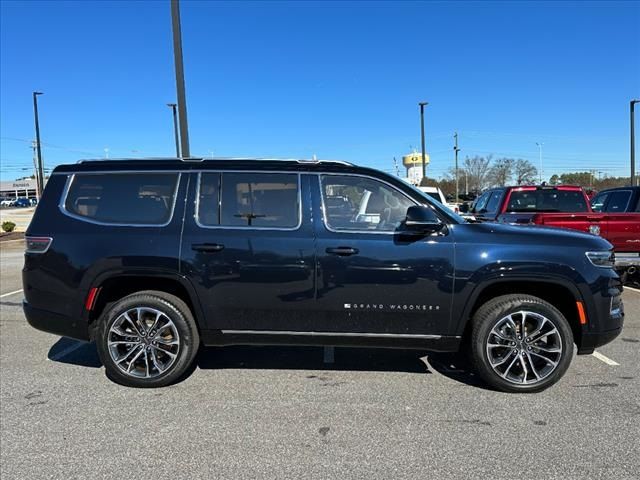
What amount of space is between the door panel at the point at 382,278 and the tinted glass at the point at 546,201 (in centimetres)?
539

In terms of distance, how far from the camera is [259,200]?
4.22 metres

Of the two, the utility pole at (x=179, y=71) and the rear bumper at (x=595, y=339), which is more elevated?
the utility pole at (x=179, y=71)

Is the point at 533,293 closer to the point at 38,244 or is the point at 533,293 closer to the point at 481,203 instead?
the point at 38,244

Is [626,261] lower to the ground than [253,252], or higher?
lower

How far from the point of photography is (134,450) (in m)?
3.23

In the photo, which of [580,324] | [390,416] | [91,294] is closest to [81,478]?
[91,294]

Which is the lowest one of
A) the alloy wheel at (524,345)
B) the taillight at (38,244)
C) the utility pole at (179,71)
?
the alloy wheel at (524,345)

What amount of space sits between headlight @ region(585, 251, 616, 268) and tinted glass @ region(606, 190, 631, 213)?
524cm

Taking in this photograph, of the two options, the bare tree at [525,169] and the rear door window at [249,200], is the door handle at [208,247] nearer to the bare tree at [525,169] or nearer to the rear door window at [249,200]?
the rear door window at [249,200]

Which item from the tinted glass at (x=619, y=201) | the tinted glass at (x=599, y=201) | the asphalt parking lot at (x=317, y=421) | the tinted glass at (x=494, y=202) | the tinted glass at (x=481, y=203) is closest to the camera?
the asphalt parking lot at (x=317, y=421)

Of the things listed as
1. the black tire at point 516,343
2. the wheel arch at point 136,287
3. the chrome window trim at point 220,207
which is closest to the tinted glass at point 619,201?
the black tire at point 516,343

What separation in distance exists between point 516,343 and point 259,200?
246 centimetres

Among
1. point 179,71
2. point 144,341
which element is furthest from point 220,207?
point 179,71

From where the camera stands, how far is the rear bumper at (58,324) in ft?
14.0
